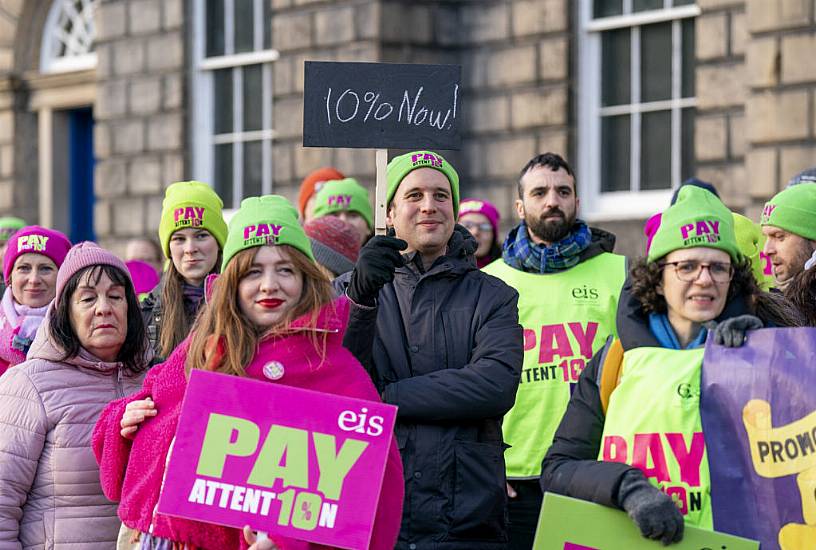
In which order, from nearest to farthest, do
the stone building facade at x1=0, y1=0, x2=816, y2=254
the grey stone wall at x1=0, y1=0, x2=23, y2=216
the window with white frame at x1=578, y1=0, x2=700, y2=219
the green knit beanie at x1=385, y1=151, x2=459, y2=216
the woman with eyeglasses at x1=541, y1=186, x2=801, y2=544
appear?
the woman with eyeglasses at x1=541, y1=186, x2=801, y2=544, the green knit beanie at x1=385, y1=151, x2=459, y2=216, the stone building facade at x1=0, y1=0, x2=816, y2=254, the window with white frame at x1=578, y1=0, x2=700, y2=219, the grey stone wall at x1=0, y1=0, x2=23, y2=216

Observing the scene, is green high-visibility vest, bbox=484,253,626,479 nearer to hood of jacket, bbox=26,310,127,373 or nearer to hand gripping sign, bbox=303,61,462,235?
hand gripping sign, bbox=303,61,462,235

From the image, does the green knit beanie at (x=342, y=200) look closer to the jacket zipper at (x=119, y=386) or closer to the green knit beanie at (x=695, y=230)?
the jacket zipper at (x=119, y=386)

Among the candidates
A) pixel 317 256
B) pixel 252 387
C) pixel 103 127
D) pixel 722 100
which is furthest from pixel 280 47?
pixel 252 387

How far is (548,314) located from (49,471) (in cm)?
206

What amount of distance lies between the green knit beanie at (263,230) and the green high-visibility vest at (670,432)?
993mm

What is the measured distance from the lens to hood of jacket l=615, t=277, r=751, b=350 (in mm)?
3783

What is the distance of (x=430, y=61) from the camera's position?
465 inches

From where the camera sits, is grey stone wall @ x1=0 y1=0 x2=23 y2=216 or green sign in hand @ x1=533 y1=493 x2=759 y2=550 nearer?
green sign in hand @ x1=533 y1=493 x2=759 y2=550

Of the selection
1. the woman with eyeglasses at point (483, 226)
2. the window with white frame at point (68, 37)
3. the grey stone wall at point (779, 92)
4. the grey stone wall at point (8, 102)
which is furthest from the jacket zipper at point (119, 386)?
the grey stone wall at point (8, 102)

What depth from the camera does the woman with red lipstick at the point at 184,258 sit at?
5.40 metres

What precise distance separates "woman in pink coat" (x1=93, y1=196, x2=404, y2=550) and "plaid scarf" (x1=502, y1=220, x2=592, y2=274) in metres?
1.84

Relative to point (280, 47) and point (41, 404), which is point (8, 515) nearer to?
point (41, 404)

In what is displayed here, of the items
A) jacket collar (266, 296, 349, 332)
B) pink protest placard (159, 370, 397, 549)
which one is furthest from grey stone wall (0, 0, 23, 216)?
pink protest placard (159, 370, 397, 549)

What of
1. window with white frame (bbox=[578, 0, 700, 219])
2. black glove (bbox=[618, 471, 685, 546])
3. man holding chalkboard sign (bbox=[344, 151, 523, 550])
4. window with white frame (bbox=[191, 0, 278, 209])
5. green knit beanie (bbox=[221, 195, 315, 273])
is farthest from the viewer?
window with white frame (bbox=[191, 0, 278, 209])
